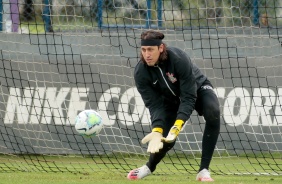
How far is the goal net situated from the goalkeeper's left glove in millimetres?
3919

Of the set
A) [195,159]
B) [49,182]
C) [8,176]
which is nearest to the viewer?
[49,182]

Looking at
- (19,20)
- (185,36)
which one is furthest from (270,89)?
(19,20)

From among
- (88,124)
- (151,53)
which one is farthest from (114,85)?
(151,53)

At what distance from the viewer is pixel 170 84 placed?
873 centimetres

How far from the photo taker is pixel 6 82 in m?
12.5

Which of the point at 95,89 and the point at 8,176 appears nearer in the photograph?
the point at 8,176

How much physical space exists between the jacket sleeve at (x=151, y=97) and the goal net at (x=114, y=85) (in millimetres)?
3344

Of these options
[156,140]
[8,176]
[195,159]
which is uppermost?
[156,140]

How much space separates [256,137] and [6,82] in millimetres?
4032

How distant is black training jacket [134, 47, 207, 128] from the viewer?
27.9 feet

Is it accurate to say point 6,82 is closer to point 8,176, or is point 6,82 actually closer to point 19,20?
point 19,20

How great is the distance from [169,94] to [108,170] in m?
2.31

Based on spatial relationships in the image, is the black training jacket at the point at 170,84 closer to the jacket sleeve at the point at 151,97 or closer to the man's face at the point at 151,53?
the jacket sleeve at the point at 151,97

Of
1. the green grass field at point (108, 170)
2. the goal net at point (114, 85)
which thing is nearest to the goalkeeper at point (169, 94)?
the green grass field at point (108, 170)
